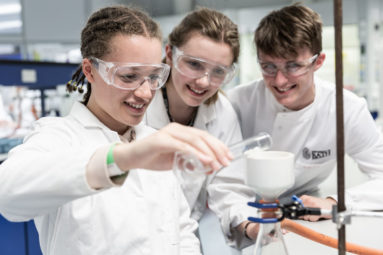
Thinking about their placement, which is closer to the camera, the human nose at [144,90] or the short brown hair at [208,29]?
the human nose at [144,90]

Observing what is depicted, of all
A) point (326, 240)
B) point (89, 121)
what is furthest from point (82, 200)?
point (326, 240)

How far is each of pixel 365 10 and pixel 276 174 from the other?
6378mm

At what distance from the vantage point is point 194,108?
5.85 ft

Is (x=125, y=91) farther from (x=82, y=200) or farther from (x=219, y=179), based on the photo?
(x=219, y=179)

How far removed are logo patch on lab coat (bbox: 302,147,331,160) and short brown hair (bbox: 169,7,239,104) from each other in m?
0.57

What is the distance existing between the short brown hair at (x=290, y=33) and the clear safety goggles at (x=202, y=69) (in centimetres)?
18

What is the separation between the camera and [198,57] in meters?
1.50

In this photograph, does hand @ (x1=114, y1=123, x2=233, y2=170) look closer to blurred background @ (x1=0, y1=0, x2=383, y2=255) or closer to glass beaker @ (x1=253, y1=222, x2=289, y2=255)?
glass beaker @ (x1=253, y1=222, x2=289, y2=255)

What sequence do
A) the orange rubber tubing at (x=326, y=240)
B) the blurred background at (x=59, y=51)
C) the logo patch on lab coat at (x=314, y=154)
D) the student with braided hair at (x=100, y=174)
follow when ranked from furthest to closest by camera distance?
the blurred background at (x=59, y=51) → the logo patch on lab coat at (x=314, y=154) → the orange rubber tubing at (x=326, y=240) → the student with braided hair at (x=100, y=174)

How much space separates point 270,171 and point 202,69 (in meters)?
0.88

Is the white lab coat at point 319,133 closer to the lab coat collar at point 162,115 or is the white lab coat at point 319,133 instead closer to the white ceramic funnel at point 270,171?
the lab coat collar at point 162,115

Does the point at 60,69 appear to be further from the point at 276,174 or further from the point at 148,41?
the point at 276,174

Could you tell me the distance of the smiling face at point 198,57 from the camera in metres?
1.50

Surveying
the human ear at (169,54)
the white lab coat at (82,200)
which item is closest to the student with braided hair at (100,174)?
the white lab coat at (82,200)
